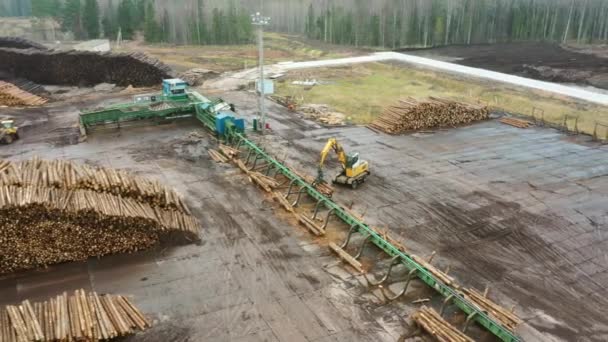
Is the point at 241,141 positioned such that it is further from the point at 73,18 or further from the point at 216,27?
the point at 73,18

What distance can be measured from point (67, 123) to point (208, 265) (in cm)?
1998

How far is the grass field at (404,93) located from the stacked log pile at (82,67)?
11168mm

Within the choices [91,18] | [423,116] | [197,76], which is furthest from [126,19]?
[423,116]

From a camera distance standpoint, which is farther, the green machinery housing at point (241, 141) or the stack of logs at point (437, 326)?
the green machinery housing at point (241, 141)

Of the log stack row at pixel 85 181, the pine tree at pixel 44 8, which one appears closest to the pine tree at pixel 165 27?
the pine tree at pixel 44 8

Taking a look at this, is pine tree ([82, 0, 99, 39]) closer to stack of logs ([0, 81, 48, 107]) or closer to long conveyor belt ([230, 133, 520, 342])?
stack of logs ([0, 81, 48, 107])

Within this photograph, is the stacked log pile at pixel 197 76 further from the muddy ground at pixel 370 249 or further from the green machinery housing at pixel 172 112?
the muddy ground at pixel 370 249

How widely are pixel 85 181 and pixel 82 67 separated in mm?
28434

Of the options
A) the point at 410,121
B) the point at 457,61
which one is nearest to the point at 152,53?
the point at 457,61

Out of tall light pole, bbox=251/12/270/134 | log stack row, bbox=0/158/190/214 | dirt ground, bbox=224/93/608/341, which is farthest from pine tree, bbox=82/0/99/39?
log stack row, bbox=0/158/190/214

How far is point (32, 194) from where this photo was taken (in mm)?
15242

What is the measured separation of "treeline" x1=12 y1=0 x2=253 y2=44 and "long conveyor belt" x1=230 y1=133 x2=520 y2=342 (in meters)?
49.6

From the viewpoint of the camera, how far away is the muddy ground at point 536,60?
45750mm

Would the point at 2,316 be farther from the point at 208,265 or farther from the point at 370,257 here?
the point at 370,257
